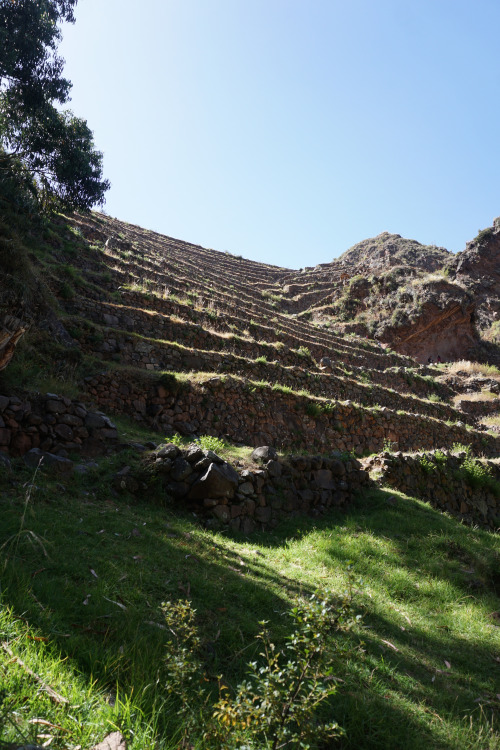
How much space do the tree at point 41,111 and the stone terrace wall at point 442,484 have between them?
40.7 ft

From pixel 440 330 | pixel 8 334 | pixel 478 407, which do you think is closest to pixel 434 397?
pixel 478 407

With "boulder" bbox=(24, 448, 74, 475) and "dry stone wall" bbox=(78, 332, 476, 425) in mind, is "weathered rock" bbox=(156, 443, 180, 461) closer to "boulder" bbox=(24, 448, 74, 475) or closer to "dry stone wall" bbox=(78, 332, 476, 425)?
Answer: "boulder" bbox=(24, 448, 74, 475)

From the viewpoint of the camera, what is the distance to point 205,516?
21.6 ft

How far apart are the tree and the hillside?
234cm

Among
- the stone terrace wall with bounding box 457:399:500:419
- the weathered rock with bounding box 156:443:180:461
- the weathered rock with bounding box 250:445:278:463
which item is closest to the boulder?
the weathered rock with bounding box 156:443:180:461

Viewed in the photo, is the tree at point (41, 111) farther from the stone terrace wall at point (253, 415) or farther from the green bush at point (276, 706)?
the green bush at point (276, 706)

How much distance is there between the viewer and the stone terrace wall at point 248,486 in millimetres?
6656

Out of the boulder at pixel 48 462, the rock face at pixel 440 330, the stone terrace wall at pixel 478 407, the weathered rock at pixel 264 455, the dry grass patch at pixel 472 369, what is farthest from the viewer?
the rock face at pixel 440 330

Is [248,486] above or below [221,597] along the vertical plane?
above

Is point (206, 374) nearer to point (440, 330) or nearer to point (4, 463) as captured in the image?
point (4, 463)

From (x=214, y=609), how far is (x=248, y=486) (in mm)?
3320

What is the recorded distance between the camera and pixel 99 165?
13.6 metres

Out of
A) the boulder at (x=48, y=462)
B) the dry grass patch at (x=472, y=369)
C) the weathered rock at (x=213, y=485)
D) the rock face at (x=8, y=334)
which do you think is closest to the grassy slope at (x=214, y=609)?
the boulder at (x=48, y=462)

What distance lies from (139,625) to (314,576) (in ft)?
8.98
